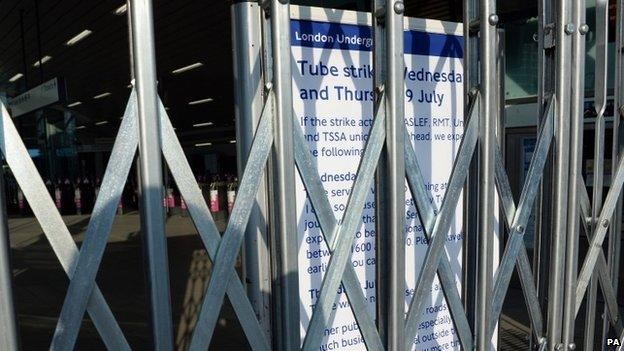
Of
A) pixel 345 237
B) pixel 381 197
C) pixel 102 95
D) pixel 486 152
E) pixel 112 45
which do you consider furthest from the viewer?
pixel 102 95

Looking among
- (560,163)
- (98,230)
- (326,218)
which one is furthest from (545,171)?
(98,230)

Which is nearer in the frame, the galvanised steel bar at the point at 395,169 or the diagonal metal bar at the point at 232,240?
the diagonal metal bar at the point at 232,240

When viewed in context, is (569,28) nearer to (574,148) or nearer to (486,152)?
(574,148)

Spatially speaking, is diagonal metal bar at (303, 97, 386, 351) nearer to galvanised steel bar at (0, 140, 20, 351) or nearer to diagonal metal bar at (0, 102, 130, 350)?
diagonal metal bar at (0, 102, 130, 350)

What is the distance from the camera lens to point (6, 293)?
121 centimetres

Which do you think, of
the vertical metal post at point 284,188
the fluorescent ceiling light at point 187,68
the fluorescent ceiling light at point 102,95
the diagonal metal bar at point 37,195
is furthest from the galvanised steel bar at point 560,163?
the fluorescent ceiling light at point 102,95

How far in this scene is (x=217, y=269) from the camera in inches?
55.7

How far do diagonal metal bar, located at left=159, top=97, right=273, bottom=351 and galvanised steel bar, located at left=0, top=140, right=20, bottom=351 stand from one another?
422 millimetres

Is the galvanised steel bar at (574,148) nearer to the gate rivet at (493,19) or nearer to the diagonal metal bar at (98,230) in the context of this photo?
the gate rivet at (493,19)

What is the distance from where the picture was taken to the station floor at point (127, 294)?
4953 mm

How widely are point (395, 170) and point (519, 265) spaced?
81cm

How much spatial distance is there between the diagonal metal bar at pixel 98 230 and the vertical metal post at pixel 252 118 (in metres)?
0.41

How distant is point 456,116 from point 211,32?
8.76 m

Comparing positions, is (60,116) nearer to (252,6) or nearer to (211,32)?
(211,32)
